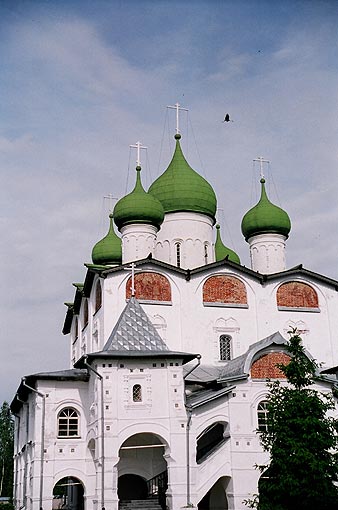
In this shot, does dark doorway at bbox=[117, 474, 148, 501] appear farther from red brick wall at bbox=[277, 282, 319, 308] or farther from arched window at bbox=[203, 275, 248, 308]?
red brick wall at bbox=[277, 282, 319, 308]

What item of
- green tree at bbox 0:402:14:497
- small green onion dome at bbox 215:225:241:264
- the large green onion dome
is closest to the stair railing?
the large green onion dome

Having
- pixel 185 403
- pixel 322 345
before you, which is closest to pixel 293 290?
pixel 322 345

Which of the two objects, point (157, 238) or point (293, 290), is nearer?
point (293, 290)

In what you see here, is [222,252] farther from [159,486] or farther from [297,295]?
[159,486]

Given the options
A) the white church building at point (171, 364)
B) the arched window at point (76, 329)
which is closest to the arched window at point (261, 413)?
the white church building at point (171, 364)

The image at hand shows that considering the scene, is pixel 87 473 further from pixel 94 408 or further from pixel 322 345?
pixel 322 345

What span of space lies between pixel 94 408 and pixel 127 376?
1.24 metres

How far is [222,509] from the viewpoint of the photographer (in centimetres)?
1870

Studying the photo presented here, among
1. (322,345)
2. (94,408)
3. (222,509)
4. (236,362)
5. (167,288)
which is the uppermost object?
(167,288)

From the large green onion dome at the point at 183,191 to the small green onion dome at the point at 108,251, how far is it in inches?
118

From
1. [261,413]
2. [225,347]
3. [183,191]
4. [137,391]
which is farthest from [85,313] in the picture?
[261,413]

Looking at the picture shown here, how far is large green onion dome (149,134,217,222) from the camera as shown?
24859 millimetres

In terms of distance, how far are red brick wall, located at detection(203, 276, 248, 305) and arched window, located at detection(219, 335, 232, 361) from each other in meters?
1.18

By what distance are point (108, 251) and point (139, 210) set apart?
4579mm
